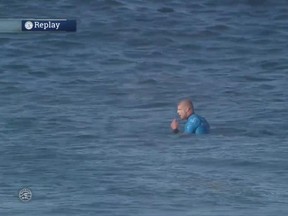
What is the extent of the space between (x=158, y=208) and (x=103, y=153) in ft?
10.0

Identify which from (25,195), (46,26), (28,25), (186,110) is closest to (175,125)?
(186,110)

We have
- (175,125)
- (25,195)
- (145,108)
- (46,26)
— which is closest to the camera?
(25,195)

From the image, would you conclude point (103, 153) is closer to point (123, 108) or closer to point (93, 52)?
point (123, 108)

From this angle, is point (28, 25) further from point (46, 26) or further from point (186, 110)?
point (186, 110)

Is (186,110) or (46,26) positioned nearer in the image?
(46,26)

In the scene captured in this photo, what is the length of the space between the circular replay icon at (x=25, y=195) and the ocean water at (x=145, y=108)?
0.19 ft

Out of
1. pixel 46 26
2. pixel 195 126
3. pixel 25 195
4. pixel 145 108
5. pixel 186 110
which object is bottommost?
pixel 145 108

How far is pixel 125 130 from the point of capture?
13789 millimetres

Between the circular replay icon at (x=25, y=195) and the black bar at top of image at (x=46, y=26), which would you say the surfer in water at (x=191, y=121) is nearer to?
the black bar at top of image at (x=46, y=26)

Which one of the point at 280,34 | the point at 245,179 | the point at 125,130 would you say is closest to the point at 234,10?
the point at 280,34

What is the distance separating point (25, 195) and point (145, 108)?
5734 millimetres

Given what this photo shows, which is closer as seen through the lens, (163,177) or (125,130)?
(163,177)

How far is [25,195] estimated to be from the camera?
9.70 meters
